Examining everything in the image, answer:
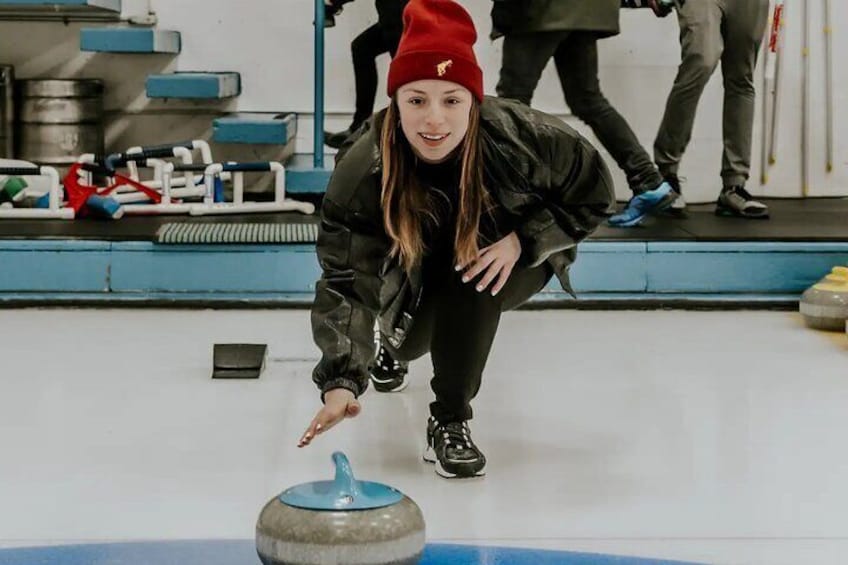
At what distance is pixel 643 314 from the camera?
15.2 ft

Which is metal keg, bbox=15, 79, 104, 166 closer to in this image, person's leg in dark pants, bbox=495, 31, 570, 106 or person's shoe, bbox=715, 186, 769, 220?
person's leg in dark pants, bbox=495, 31, 570, 106

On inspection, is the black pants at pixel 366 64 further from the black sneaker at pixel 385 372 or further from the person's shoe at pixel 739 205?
the black sneaker at pixel 385 372

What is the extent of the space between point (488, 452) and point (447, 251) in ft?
Result: 1.64

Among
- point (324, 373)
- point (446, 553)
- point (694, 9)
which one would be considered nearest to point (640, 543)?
point (446, 553)

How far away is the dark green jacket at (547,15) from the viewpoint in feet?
15.5

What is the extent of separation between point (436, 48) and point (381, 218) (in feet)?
1.06

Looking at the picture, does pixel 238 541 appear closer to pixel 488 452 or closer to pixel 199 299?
pixel 488 452

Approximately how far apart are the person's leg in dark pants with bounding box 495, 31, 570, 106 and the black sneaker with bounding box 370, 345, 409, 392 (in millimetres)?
1673

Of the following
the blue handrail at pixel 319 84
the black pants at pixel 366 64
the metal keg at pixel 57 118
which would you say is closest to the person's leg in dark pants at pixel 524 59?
the black pants at pixel 366 64

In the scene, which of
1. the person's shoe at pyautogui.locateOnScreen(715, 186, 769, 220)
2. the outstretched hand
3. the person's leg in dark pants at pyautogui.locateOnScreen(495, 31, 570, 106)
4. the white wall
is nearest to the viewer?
the outstretched hand

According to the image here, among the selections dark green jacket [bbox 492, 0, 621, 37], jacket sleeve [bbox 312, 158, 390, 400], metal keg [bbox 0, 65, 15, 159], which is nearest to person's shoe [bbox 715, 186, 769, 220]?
dark green jacket [bbox 492, 0, 621, 37]

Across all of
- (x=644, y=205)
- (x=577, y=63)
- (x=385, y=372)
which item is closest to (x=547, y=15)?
(x=577, y=63)

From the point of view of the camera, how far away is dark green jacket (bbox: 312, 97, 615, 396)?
94.7 inches

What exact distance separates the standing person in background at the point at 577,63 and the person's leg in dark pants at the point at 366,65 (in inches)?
33.7
